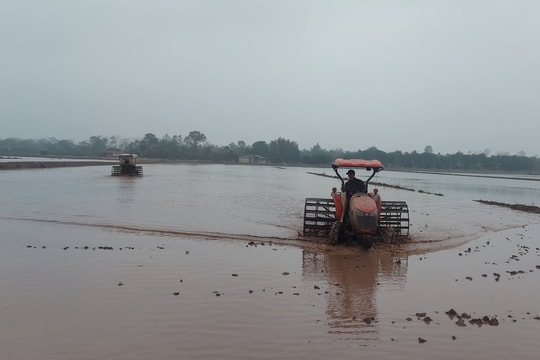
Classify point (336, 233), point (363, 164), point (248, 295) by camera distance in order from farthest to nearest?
point (363, 164) < point (336, 233) < point (248, 295)

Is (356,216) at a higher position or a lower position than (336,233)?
higher

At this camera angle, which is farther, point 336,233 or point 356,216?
point 336,233

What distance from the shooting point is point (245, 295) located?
8.02m

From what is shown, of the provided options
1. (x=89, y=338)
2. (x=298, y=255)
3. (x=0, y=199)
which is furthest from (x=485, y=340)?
(x=0, y=199)

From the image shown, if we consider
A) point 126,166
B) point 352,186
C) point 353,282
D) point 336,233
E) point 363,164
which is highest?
point 363,164

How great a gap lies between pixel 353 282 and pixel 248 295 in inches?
94.4

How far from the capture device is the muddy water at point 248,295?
589cm

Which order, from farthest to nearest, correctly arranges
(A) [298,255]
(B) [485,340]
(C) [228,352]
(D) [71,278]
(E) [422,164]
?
(E) [422,164] < (A) [298,255] < (D) [71,278] < (B) [485,340] < (C) [228,352]

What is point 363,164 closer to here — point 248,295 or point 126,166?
point 248,295

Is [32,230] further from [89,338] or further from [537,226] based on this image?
[537,226]

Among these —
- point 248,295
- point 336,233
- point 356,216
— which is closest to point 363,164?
point 356,216

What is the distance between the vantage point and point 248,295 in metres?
8.02

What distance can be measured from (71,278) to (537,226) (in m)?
21.5

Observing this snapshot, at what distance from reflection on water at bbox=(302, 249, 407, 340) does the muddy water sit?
29 mm
